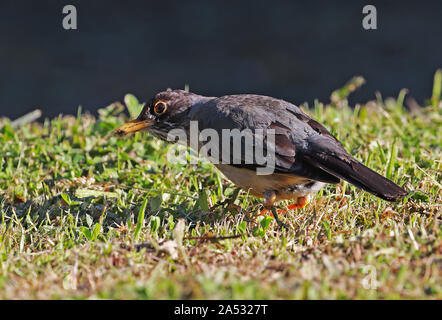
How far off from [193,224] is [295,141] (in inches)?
39.6

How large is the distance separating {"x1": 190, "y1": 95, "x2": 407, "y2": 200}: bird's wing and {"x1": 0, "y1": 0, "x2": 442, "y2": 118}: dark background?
17.1 ft

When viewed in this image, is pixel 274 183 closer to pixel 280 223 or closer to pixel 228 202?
pixel 280 223

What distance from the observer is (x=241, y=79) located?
1087cm

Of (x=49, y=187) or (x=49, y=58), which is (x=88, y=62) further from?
(x=49, y=187)

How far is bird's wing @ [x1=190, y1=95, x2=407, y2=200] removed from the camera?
431cm

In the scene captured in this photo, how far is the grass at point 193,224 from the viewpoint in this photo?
10.8 feet

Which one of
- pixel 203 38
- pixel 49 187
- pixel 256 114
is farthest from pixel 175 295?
pixel 203 38

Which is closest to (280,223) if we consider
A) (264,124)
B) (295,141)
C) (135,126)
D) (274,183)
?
(274,183)

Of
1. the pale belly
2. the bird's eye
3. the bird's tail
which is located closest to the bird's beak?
the bird's eye

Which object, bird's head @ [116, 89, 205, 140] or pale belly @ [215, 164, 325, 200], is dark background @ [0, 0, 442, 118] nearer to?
bird's head @ [116, 89, 205, 140]

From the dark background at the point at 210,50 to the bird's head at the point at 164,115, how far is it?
4799mm

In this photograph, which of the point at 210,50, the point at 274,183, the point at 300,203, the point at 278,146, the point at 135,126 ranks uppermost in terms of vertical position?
the point at 210,50

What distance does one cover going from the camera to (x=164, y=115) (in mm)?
5246
